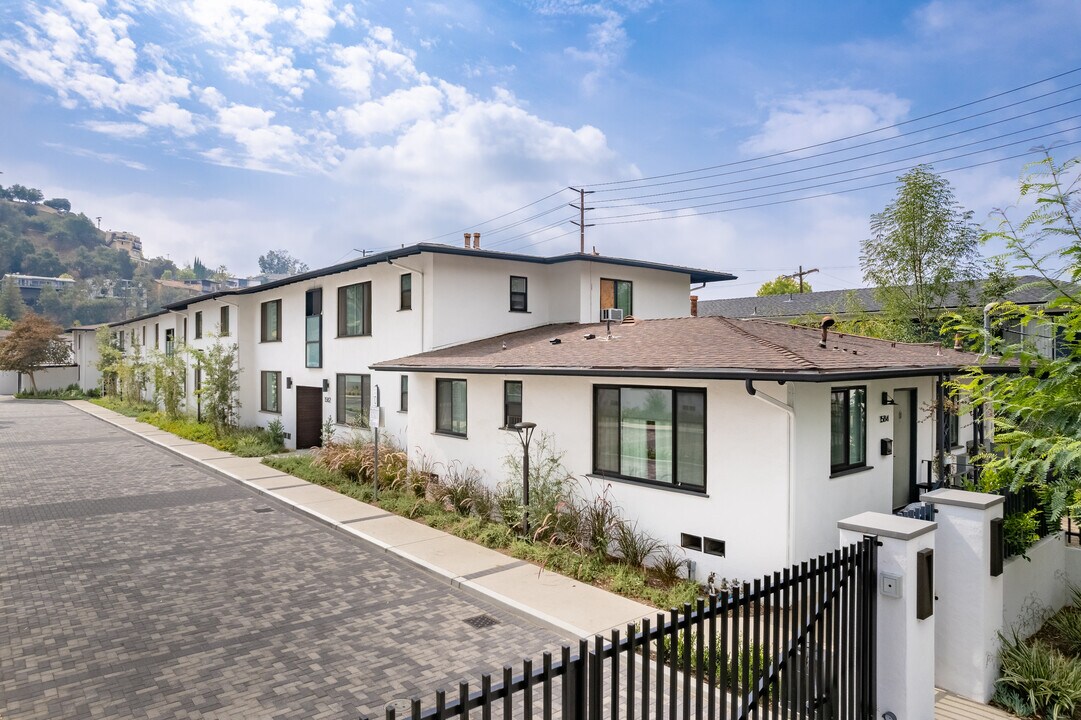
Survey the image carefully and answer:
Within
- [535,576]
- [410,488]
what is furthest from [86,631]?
[410,488]

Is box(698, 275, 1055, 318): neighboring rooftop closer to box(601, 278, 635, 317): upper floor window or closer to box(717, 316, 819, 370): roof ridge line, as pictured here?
box(601, 278, 635, 317): upper floor window

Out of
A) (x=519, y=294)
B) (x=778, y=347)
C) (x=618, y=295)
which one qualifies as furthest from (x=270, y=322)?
(x=778, y=347)

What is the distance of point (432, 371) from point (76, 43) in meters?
30.3

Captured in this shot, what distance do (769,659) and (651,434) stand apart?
461 centimetres

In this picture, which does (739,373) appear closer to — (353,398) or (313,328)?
(353,398)

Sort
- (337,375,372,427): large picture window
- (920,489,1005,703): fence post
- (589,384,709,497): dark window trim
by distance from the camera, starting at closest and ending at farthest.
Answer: (920,489,1005,703): fence post, (589,384,709,497): dark window trim, (337,375,372,427): large picture window

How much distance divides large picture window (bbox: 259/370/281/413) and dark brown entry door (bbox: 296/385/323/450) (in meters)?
2.09

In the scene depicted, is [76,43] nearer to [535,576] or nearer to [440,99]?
[440,99]

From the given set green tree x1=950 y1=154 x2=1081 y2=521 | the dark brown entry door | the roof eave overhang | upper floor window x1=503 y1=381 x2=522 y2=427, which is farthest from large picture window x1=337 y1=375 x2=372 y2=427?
green tree x1=950 y1=154 x2=1081 y2=521

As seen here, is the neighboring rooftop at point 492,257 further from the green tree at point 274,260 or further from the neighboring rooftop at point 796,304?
the green tree at point 274,260

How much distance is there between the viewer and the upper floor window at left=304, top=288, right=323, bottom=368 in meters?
19.8

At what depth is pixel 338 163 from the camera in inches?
1175

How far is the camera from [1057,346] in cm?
473

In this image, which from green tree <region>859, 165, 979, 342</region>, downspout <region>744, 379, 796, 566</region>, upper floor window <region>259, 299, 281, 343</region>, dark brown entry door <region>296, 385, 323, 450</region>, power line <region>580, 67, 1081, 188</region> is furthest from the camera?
upper floor window <region>259, 299, 281, 343</region>
